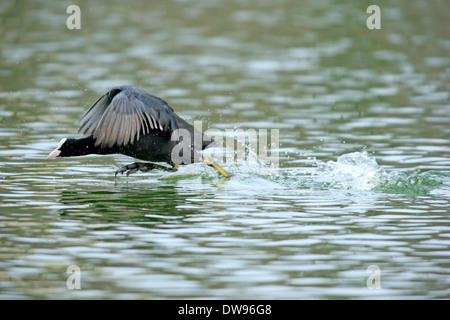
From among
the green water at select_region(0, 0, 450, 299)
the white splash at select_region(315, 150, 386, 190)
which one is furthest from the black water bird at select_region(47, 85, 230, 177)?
the white splash at select_region(315, 150, 386, 190)

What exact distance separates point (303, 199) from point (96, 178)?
9.19ft

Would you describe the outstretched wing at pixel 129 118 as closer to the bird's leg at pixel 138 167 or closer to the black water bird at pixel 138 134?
the black water bird at pixel 138 134

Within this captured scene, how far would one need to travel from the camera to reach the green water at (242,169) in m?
6.68

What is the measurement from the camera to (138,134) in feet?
30.1

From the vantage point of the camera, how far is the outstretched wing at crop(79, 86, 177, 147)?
29.8ft

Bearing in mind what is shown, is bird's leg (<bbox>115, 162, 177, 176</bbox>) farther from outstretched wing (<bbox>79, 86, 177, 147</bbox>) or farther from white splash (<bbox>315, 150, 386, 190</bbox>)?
white splash (<bbox>315, 150, 386, 190</bbox>)

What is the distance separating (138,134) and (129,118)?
209mm

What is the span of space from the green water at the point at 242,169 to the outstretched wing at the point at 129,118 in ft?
2.34

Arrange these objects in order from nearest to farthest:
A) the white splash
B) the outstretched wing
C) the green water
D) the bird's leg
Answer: the green water → the outstretched wing → the white splash → the bird's leg

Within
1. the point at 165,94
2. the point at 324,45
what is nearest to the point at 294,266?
the point at 165,94

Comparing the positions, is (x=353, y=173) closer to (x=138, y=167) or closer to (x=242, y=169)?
(x=242, y=169)

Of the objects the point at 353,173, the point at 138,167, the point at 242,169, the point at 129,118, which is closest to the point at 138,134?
the point at 129,118
